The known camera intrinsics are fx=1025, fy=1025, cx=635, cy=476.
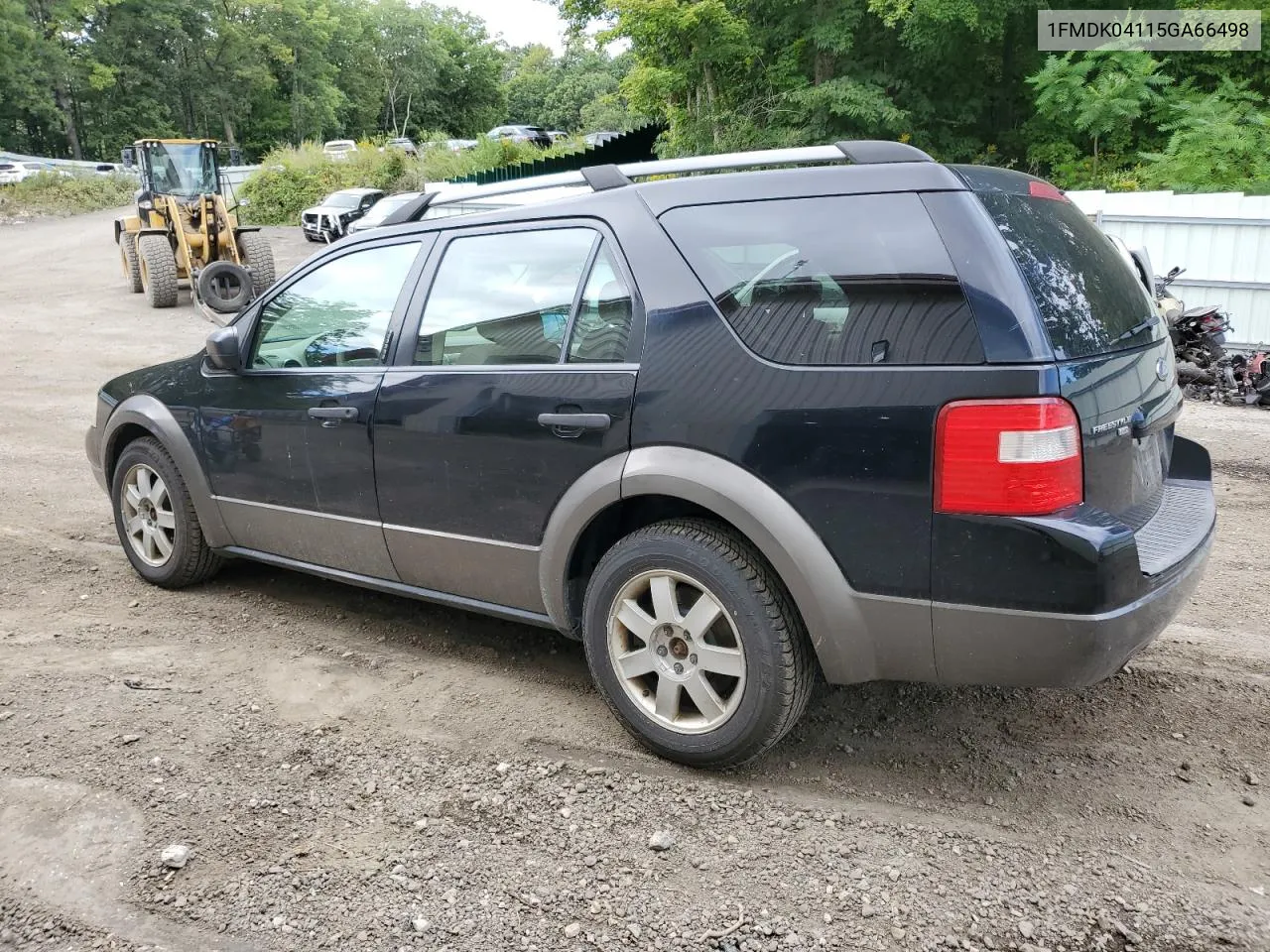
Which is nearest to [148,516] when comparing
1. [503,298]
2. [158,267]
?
[503,298]

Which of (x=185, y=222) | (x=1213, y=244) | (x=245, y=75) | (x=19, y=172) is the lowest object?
(x=1213, y=244)

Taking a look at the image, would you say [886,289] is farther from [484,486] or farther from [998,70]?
[998,70]

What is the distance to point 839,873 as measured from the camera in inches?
105

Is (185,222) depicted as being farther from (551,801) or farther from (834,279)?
(834,279)

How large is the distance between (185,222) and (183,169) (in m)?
0.98

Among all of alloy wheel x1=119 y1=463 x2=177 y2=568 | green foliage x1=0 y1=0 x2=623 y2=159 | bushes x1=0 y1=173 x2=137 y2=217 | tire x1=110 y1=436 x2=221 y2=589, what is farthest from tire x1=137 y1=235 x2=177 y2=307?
green foliage x1=0 y1=0 x2=623 y2=159

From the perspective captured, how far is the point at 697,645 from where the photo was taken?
3006 millimetres

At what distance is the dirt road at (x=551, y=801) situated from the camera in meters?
2.51

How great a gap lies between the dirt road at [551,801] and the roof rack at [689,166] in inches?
70.2

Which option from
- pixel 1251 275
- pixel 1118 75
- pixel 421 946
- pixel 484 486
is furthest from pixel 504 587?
pixel 1118 75

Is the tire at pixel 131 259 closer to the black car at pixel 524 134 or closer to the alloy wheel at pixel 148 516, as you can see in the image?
the alloy wheel at pixel 148 516

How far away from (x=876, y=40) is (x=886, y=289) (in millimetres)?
20974

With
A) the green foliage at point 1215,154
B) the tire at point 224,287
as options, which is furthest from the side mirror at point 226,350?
the tire at point 224,287

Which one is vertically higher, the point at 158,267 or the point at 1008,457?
the point at 158,267
